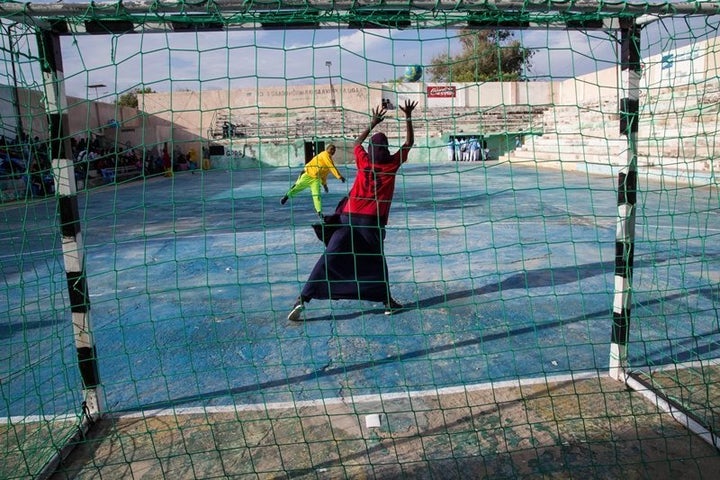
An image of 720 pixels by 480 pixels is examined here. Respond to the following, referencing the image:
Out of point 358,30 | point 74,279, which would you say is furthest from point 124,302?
point 358,30

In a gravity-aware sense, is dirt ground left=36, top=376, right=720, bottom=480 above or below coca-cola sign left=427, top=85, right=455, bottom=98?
below

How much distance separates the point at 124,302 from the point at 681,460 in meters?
5.14

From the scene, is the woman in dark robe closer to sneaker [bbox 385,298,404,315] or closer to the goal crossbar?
sneaker [bbox 385,298,404,315]

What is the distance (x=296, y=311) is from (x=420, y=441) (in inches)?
88.7

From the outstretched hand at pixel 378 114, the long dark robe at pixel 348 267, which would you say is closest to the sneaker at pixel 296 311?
the long dark robe at pixel 348 267

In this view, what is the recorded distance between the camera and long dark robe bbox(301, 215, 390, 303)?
4.84 m

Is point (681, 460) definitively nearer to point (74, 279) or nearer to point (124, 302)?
point (74, 279)

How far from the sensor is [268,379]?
3951 mm

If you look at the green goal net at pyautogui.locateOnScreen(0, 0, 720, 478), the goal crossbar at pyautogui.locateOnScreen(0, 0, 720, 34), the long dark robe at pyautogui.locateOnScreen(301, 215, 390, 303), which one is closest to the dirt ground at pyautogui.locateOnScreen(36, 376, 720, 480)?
the green goal net at pyautogui.locateOnScreen(0, 0, 720, 478)

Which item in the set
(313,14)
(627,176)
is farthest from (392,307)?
(313,14)

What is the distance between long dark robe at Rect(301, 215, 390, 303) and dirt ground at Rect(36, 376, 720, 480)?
1.54 meters

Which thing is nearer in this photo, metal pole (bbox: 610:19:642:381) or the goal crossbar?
the goal crossbar

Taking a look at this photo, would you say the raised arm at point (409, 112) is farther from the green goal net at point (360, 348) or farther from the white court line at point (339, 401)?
the white court line at point (339, 401)

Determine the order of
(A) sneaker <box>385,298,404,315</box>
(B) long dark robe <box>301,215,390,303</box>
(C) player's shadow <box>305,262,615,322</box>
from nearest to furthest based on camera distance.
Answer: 1. (B) long dark robe <box>301,215,390,303</box>
2. (A) sneaker <box>385,298,404,315</box>
3. (C) player's shadow <box>305,262,615,322</box>
